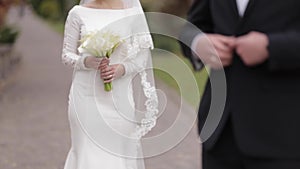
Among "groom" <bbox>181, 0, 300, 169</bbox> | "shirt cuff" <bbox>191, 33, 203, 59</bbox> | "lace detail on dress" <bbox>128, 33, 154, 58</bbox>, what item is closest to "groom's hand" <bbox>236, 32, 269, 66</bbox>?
"groom" <bbox>181, 0, 300, 169</bbox>

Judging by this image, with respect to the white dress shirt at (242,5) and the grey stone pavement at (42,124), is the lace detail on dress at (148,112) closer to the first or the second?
the grey stone pavement at (42,124)

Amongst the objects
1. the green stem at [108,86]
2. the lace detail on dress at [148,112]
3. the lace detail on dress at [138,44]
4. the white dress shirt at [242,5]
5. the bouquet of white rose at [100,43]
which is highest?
the white dress shirt at [242,5]

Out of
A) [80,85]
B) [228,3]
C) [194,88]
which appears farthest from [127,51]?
[228,3]

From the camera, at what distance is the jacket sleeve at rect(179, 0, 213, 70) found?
2924 mm

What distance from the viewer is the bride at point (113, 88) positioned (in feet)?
15.7

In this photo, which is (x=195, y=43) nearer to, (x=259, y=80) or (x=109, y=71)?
(x=259, y=80)

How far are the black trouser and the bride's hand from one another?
6.15ft

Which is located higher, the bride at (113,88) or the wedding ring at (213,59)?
the wedding ring at (213,59)

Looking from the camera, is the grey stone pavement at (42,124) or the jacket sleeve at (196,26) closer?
the jacket sleeve at (196,26)

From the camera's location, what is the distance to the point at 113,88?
485 cm

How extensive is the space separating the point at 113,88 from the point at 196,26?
6.31 feet

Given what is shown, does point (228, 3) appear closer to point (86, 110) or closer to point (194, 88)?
point (194, 88)

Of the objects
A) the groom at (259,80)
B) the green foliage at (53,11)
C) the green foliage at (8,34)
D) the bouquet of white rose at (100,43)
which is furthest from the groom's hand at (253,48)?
the green foliage at (53,11)

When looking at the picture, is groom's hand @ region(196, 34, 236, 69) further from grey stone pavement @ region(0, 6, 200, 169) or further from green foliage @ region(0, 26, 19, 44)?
green foliage @ region(0, 26, 19, 44)
